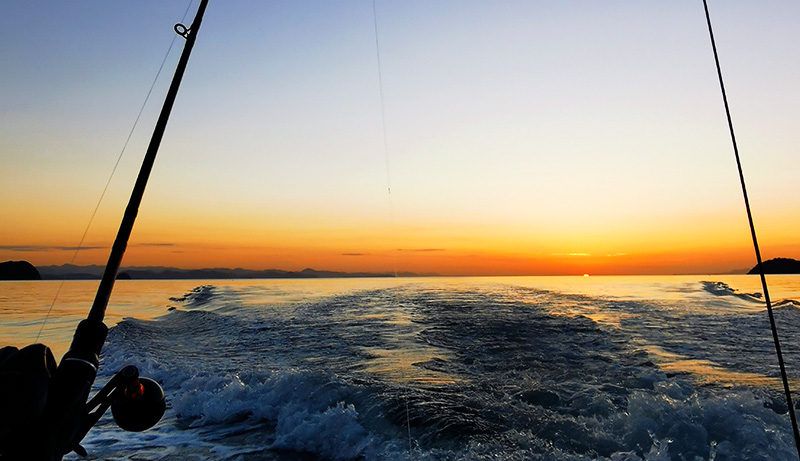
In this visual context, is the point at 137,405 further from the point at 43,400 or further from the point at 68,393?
the point at 43,400

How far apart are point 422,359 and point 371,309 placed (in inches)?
413

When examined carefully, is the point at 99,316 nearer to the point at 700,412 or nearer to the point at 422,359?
the point at 700,412

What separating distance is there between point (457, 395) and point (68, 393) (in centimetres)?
651

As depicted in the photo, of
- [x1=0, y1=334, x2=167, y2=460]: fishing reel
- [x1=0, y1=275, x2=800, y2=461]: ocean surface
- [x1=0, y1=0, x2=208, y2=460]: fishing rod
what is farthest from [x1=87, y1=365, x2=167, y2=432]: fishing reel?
[x1=0, y1=275, x2=800, y2=461]: ocean surface

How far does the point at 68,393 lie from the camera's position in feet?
6.36

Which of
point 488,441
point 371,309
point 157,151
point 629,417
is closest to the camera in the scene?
point 157,151

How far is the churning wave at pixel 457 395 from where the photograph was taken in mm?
5797

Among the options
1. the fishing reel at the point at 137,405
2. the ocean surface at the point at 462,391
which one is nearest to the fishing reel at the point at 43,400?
the fishing reel at the point at 137,405

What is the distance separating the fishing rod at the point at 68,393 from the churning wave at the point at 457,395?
3926 millimetres

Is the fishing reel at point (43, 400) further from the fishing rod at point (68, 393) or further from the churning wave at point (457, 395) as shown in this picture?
the churning wave at point (457, 395)

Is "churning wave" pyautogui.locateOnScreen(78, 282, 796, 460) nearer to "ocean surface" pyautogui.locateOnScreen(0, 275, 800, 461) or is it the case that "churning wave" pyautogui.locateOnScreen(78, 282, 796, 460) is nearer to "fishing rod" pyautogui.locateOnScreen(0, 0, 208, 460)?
"ocean surface" pyautogui.locateOnScreen(0, 275, 800, 461)

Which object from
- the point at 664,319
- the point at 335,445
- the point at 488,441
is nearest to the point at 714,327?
the point at 664,319

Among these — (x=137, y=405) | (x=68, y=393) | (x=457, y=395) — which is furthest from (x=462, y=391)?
(x=68, y=393)

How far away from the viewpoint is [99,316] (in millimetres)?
2367
